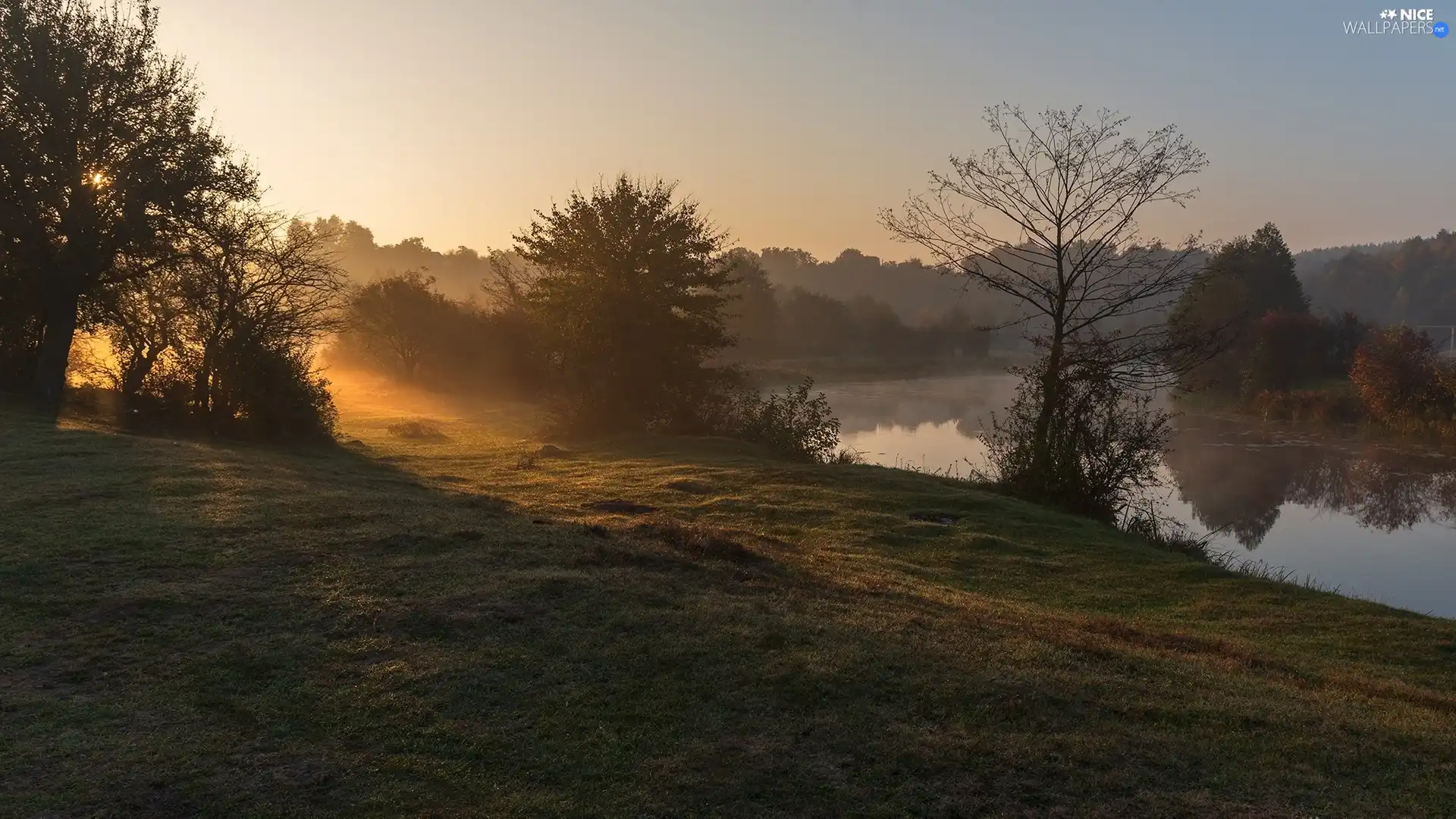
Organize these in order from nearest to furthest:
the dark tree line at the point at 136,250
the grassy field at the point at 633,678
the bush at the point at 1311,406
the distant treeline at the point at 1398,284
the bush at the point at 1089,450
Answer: the grassy field at the point at 633,678
the bush at the point at 1089,450
the dark tree line at the point at 136,250
the bush at the point at 1311,406
the distant treeline at the point at 1398,284

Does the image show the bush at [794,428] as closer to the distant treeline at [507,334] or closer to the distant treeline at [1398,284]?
the distant treeline at [507,334]

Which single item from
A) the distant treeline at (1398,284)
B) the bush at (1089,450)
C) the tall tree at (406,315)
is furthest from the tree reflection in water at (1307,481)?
the distant treeline at (1398,284)

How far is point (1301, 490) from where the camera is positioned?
86.9ft

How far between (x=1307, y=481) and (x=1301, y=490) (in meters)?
1.93

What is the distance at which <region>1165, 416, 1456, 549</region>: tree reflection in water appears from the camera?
2261 centimetres

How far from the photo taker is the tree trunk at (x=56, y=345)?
2162 centimetres

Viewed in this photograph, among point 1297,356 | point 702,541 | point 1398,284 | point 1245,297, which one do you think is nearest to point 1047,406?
point 702,541

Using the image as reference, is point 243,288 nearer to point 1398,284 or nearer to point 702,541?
point 702,541

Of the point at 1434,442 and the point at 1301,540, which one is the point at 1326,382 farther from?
the point at 1301,540

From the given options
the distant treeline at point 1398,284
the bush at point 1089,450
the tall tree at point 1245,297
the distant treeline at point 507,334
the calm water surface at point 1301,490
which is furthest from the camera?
the distant treeline at point 1398,284

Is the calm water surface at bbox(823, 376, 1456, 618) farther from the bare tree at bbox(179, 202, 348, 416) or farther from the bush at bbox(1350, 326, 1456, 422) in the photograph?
the bare tree at bbox(179, 202, 348, 416)

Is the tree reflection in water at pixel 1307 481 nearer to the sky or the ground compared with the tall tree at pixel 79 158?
nearer to the ground

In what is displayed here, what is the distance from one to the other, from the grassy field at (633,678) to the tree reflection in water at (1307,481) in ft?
50.6

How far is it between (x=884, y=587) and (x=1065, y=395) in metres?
10.0
